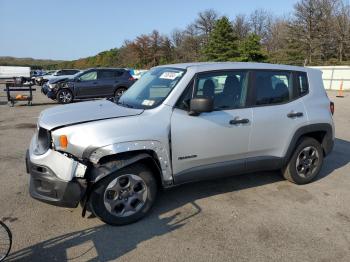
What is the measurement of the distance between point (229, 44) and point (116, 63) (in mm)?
44550

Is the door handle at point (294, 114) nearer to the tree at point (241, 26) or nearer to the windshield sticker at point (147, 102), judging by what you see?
the windshield sticker at point (147, 102)

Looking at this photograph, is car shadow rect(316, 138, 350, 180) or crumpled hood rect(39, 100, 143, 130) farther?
car shadow rect(316, 138, 350, 180)

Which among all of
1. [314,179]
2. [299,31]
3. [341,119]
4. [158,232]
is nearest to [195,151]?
[158,232]

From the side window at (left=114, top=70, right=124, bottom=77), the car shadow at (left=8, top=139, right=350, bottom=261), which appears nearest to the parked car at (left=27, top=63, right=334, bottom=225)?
the car shadow at (left=8, top=139, right=350, bottom=261)

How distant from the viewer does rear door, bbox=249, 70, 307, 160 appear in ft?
14.9

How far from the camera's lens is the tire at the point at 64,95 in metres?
15.8

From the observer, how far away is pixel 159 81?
446cm

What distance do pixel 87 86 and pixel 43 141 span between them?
12819 mm

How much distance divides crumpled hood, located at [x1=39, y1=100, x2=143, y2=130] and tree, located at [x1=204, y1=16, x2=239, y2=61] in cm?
4692

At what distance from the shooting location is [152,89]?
14.3 ft

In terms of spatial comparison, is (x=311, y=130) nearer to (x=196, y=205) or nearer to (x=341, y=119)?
(x=196, y=205)

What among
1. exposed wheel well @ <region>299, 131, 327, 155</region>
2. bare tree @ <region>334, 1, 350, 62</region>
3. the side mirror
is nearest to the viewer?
the side mirror

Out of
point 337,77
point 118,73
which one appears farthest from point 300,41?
point 118,73

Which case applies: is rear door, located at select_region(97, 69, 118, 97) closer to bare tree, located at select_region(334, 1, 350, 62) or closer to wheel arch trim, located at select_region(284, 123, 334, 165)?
wheel arch trim, located at select_region(284, 123, 334, 165)
